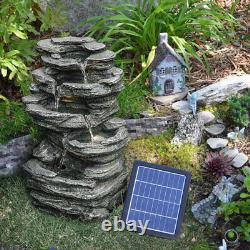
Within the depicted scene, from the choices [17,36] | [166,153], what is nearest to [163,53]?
[166,153]

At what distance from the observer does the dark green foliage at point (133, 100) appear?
18.5 feet

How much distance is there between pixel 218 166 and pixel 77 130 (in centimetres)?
139

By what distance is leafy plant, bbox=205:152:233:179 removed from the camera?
4.98 meters

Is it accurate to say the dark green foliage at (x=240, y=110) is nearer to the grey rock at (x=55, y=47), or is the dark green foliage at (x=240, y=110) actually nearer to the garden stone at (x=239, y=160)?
the garden stone at (x=239, y=160)

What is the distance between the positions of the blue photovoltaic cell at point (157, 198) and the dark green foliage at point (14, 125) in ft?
4.12

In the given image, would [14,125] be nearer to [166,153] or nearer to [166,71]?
[166,153]

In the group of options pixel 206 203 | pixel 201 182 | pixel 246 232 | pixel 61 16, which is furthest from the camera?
pixel 61 16

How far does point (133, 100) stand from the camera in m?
5.77

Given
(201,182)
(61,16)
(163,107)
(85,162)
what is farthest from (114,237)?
(61,16)

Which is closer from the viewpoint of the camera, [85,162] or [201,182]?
[85,162]

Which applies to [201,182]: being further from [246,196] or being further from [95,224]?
[95,224]

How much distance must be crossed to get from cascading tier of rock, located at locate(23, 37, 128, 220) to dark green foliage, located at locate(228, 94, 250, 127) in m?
1.25

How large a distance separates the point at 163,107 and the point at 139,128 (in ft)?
1.49

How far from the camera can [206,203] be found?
4.78 m
